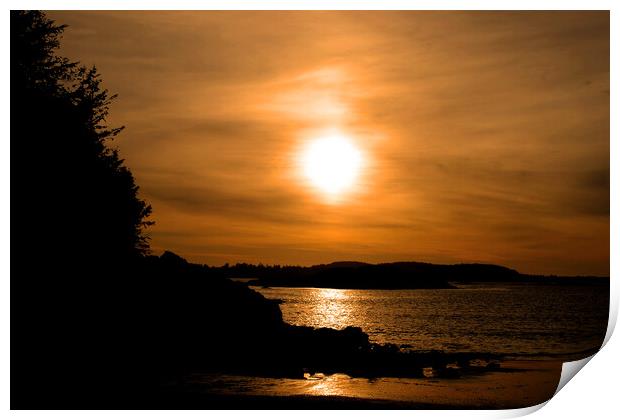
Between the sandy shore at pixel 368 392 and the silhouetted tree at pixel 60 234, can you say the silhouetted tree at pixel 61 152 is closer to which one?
the silhouetted tree at pixel 60 234

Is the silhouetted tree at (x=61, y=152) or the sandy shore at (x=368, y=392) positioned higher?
the silhouetted tree at (x=61, y=152)

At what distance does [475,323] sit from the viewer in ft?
121

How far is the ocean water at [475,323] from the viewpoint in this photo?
84.2 feet

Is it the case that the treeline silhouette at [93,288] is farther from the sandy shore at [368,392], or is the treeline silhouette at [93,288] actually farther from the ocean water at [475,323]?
the ocean water at [475,323]

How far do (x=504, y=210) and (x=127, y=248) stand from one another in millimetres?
6944

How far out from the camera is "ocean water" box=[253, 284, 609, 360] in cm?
2567

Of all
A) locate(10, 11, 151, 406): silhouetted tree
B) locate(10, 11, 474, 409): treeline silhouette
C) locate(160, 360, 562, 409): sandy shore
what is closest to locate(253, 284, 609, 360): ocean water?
locate(160, 360, 562, 409): sandy shore

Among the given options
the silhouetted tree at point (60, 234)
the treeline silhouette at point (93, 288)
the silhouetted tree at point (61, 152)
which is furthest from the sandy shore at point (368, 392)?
the silhouetted tree at point (61, 152)

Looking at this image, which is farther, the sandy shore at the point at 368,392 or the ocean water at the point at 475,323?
the ocean water at the point at 475,323

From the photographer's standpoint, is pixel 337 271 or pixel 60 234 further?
pixel 337 271
